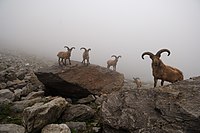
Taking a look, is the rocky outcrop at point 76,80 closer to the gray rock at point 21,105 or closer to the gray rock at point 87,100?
the gray rock at point 87,100

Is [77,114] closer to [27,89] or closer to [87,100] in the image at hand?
[87,100]

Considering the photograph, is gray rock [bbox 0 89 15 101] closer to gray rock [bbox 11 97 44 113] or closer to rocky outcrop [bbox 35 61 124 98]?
gray rock [bbox 11 97 44 113]

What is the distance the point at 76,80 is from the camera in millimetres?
14391

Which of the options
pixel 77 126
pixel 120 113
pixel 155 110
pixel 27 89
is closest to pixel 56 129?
pixel 77 126

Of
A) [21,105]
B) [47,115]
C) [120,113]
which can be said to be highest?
[120,113]

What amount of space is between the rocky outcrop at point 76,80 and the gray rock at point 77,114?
3.45 m

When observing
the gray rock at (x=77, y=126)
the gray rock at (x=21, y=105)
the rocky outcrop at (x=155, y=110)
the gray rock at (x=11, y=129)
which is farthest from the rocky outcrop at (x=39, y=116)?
the gray rock at (x=21, y=105)

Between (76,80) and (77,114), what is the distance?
13.5 ft

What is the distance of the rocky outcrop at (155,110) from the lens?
7133mm

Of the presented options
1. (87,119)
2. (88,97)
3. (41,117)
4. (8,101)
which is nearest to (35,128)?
(41,117)

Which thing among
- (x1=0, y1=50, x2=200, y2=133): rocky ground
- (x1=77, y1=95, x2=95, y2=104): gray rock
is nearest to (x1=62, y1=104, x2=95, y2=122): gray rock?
(x1=0, y1=50, x2=200, y2=133): rocky ground

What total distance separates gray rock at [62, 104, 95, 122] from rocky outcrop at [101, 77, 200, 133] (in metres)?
2.07

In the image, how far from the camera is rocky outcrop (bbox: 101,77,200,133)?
713 centimetres

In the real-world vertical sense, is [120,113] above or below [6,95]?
above
